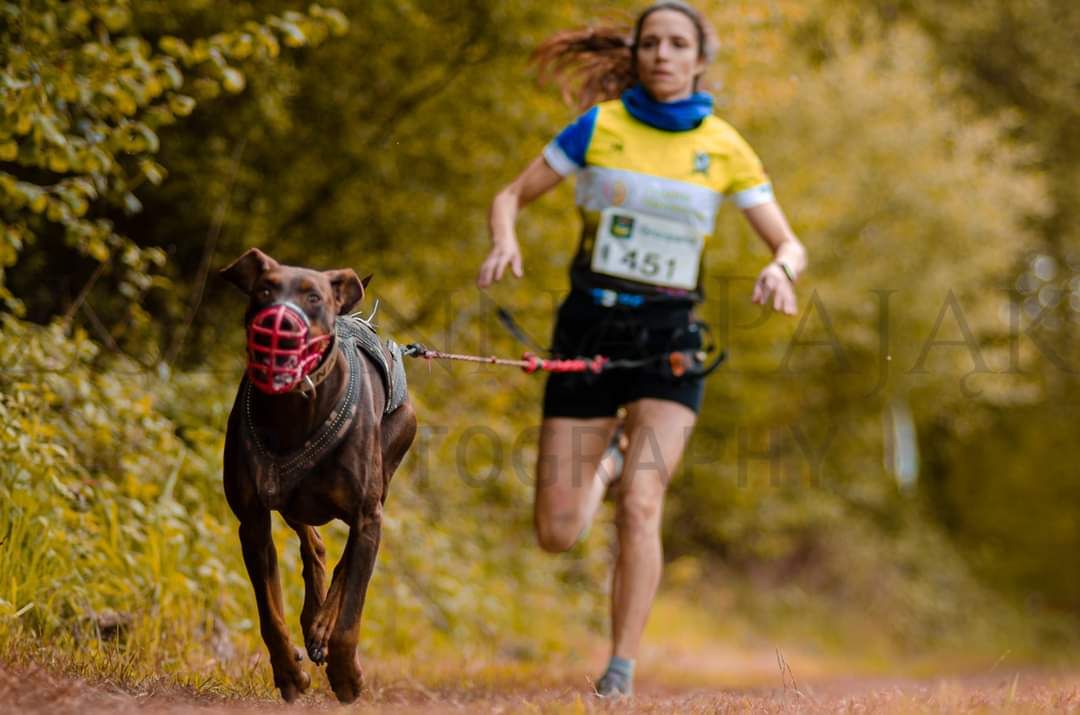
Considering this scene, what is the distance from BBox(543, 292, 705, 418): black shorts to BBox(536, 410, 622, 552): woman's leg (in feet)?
0.23

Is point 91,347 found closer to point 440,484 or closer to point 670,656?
point 440,484

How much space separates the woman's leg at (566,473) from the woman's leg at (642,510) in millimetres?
307

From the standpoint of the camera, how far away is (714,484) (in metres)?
17.7

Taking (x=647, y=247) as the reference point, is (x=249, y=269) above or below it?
below

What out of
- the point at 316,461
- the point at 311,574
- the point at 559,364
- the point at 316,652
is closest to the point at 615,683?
the point at 559,364

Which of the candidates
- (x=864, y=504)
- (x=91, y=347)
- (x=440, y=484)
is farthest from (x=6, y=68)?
(x=864, y=504)

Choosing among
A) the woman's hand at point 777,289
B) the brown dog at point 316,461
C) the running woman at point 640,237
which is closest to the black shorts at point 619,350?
the running woman at point 640,237

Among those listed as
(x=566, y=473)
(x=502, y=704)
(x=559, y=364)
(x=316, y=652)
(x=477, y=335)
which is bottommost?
(x=502, y=704)

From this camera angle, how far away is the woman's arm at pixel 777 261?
5.26 metres

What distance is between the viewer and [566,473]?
5891 mm

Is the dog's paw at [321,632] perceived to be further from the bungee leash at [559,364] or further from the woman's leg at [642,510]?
the woman's leg at [642,510]

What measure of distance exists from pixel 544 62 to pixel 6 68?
9.42 feet

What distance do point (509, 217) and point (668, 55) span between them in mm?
991

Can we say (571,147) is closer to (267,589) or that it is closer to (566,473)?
(566,473)
